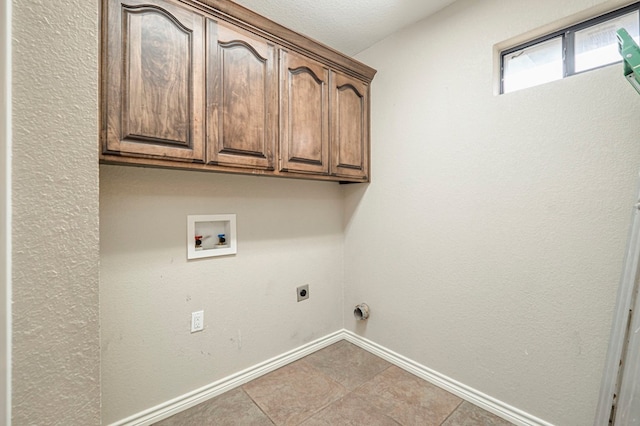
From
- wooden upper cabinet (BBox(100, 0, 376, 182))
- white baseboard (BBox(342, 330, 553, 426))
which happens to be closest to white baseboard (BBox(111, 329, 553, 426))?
white baseboard (BBox(342, 330, 553, 426))

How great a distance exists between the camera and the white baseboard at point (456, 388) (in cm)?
150

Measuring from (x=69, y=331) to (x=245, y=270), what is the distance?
1.31 meters

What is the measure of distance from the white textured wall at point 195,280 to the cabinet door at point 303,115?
35 centimetres

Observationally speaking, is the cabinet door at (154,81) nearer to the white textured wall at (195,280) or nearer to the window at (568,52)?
the white textured wall at (195,280)

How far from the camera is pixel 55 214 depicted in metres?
0.59

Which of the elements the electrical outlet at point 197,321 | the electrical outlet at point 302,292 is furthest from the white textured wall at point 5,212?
the electrical outlet at point 302,292

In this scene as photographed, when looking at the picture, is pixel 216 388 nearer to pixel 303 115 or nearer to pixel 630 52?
pixel 303 115

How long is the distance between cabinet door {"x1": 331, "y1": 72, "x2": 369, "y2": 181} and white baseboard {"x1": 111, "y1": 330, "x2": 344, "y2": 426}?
140 cm

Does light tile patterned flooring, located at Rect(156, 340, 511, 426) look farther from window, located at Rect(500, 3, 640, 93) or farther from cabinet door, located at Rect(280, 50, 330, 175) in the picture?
window, located at Rect(500, 3, 640, 93)

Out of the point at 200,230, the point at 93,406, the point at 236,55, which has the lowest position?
the point at 93,406

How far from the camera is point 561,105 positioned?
1366 millimetres

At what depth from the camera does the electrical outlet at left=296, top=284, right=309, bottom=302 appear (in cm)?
219

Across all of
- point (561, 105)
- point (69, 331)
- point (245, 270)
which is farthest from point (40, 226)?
point (561, 105)

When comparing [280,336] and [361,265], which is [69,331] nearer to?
[280,336]
